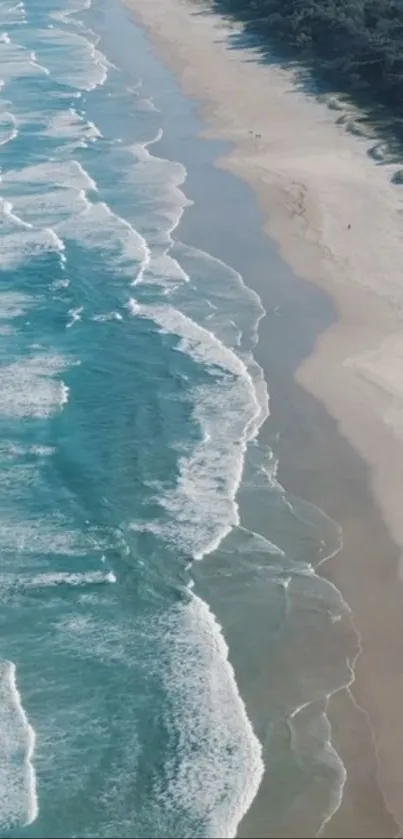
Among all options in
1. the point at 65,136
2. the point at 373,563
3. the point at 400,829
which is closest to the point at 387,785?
the point at 400,829

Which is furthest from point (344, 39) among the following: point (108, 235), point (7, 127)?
point (108, 235)

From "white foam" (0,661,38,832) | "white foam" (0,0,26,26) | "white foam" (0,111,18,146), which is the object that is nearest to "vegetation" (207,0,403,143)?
"white foam" (0,0,26,26)

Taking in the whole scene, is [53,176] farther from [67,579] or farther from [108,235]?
[67,579]

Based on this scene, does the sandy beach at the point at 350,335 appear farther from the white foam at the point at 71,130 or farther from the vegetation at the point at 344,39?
the white foam at the point at 71,130

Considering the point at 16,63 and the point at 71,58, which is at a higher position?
the point at 71,58

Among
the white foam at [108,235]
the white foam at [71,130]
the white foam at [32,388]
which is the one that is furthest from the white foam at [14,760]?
the white foam at [71,130]

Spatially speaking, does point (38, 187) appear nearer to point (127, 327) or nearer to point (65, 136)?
point (65, 136)

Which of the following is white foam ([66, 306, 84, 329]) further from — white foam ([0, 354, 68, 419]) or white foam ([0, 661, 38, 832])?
white foam ([0, 661, 38, 832])
